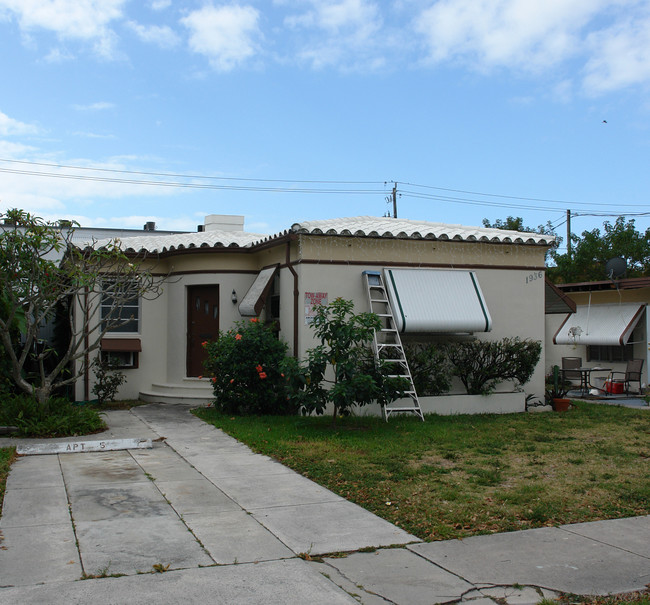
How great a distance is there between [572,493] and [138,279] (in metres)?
8.16

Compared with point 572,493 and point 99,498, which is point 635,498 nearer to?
point 572,493

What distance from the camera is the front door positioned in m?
14.9

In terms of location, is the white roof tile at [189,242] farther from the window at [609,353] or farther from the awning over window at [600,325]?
the window at [609,353]

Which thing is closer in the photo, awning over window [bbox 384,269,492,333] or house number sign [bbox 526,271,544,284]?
awning over window [bbox 384,269,492,333]

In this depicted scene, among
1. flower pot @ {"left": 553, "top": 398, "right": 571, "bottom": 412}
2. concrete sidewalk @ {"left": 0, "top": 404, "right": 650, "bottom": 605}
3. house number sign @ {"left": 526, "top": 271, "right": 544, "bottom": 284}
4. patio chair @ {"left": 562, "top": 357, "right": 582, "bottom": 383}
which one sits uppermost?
house number sign @ {"left": 526, "top": 271, "right": 544, "bottom": 284}

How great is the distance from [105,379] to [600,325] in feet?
44.2

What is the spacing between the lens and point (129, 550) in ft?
18.0

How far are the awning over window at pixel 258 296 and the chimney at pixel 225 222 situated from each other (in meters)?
4.37

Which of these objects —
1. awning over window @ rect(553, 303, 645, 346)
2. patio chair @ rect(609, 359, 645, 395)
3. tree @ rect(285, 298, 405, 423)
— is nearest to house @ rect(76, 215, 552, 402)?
tree @ rect(285, 298, 405, 423)

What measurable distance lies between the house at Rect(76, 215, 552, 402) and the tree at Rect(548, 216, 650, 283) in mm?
14172

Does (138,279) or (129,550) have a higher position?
(138,279)

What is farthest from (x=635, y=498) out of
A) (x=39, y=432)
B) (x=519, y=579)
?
(x=39, y=432)

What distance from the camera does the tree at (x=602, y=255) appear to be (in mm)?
27672

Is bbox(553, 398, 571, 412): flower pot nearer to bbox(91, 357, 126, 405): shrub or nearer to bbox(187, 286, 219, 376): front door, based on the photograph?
bbox(187, 286, 219, 376): front door
